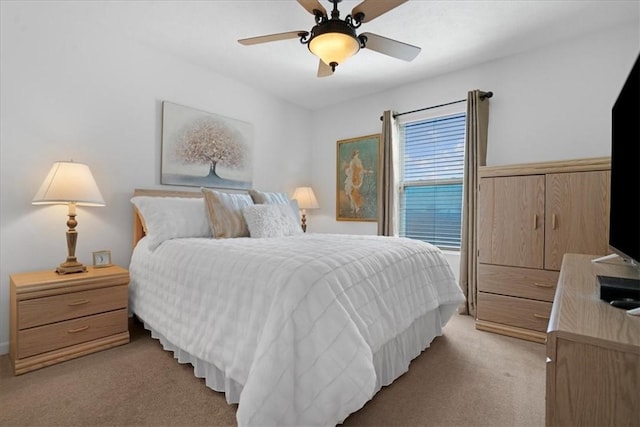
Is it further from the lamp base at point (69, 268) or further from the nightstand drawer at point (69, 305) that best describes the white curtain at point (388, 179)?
the lamp base at point (69, 268)

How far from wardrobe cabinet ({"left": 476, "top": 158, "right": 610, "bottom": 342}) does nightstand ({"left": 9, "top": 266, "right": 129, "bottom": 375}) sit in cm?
291

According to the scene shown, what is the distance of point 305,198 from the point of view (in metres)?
4.17

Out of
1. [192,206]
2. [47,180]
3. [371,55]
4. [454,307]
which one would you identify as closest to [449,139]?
[371,55]

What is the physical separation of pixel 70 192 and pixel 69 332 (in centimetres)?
93

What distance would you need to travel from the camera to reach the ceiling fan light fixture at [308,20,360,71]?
5.81 ft

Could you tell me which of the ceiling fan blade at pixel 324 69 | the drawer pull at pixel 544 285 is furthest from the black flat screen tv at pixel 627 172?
the ceiling fan blade at pixel 324 69

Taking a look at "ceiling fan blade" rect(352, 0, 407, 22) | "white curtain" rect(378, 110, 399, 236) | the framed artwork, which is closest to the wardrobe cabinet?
"white curtain" rect(378, 110, 399, 236)

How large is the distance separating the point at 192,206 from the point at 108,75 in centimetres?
132

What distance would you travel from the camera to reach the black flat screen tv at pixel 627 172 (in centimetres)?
100

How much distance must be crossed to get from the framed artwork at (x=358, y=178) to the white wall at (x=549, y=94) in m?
0.67

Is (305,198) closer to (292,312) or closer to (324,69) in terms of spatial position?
(324,69)

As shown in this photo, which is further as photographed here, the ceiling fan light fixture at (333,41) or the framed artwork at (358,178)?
the framed artwork at (358,178)

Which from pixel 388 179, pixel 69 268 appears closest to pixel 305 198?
pixel 388 179

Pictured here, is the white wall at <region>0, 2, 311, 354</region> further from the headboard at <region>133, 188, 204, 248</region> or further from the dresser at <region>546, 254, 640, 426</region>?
the dresser at <region>546, 254, 640, 426</region>
